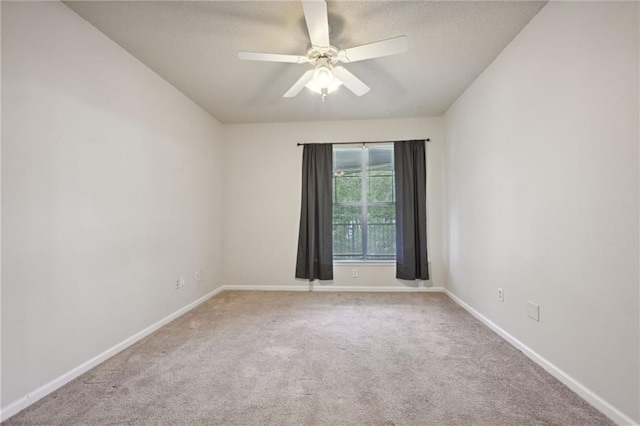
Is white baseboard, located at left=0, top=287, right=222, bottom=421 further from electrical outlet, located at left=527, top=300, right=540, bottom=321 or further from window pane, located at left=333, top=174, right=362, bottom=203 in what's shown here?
electrical outlet, located at left=527, top=300, right=540, bottom=321

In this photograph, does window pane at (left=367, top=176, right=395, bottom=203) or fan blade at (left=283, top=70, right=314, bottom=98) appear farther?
window pane at (left=367, top=176, right=395, bottom=203)

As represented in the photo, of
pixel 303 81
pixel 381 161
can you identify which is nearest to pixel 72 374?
pixel 303 81

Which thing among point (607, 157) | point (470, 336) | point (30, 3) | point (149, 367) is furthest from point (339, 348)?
point (30, 3)

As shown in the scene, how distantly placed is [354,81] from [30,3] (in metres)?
2.13

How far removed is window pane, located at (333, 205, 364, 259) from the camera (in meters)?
4.22

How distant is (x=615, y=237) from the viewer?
4.69 ft

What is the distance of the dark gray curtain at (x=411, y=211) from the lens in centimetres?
393

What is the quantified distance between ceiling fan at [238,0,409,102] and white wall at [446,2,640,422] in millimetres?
1003

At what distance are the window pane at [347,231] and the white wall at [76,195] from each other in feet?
7.29

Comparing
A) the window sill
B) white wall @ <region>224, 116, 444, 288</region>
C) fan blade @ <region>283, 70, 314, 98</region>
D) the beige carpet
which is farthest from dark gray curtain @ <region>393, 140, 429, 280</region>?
fan blade @ <region>283, 70, 314, 98</region>

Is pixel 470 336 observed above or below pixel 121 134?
below

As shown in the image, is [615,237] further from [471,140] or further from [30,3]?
[30,3]

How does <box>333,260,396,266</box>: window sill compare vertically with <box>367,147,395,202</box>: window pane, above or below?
below

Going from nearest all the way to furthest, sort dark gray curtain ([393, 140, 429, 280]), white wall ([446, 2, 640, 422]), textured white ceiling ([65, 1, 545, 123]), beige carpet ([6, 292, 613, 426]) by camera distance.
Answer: white wall ([446, 2, 640, 422]) < beige carpet ([6, 292, 613, 426]) < textured white ceiling ([65, 1, 545, 123]) < dark gray curtain ([393, 140, 429, 280])
